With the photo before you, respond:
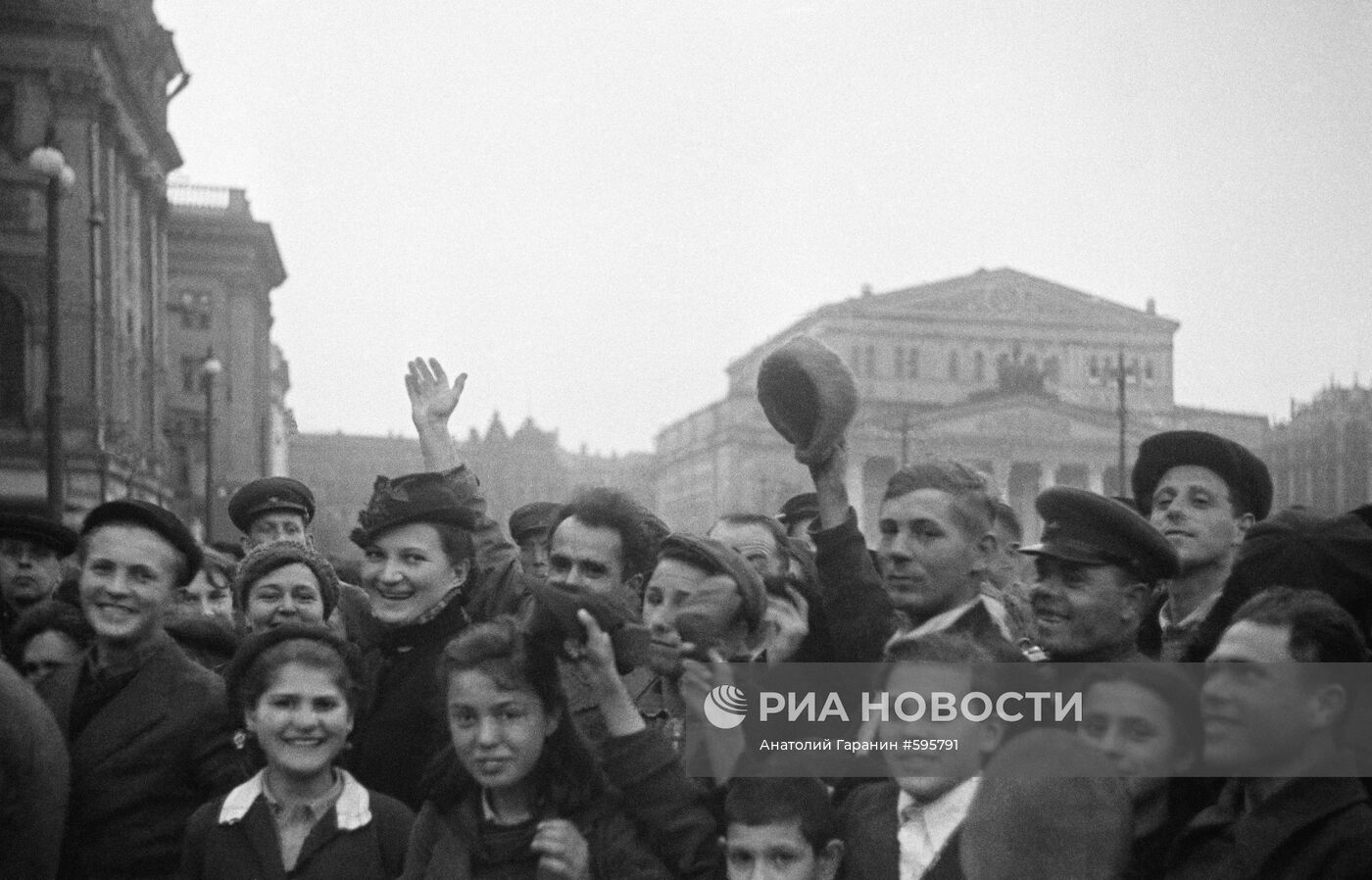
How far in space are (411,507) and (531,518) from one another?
7.46 feet

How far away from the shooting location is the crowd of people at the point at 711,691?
9.57 feet

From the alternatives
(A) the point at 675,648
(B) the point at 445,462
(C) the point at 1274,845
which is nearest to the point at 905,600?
(A) the point at 675,648

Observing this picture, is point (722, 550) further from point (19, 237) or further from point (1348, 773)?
point (19, 237)

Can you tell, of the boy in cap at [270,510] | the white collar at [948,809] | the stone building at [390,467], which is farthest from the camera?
the stone building at [390,467]

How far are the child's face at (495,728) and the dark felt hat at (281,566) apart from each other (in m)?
1.61

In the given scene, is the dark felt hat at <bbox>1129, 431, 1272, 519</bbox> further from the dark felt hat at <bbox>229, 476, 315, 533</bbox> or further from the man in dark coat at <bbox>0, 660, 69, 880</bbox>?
the dark felt hat at <bbox>229, 476, 315, 533</bbox>

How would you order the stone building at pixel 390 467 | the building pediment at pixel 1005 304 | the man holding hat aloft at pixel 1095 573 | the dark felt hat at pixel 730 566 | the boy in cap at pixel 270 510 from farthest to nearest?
the building pediment at pixel 1005 304, the stone building at pixel 390 467, the boy in cap at pixel 270 510, the dark felt hat at pixel 730 566, the man holding hat aloft at pixel 1095 573

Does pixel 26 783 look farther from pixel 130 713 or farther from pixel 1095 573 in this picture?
pixel 1095 573

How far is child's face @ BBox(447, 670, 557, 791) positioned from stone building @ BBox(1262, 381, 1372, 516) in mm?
6694

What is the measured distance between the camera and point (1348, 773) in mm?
2795

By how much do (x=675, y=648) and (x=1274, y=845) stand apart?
145cm

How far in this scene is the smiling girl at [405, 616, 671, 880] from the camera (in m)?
3.43

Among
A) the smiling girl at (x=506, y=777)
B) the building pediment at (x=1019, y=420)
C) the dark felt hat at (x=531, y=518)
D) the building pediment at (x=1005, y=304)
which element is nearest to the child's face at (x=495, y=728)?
the smiling girl at (x=506, y=777)

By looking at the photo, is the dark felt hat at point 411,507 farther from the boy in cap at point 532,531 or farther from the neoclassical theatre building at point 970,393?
the neoclassical theatre building at point 970,393
